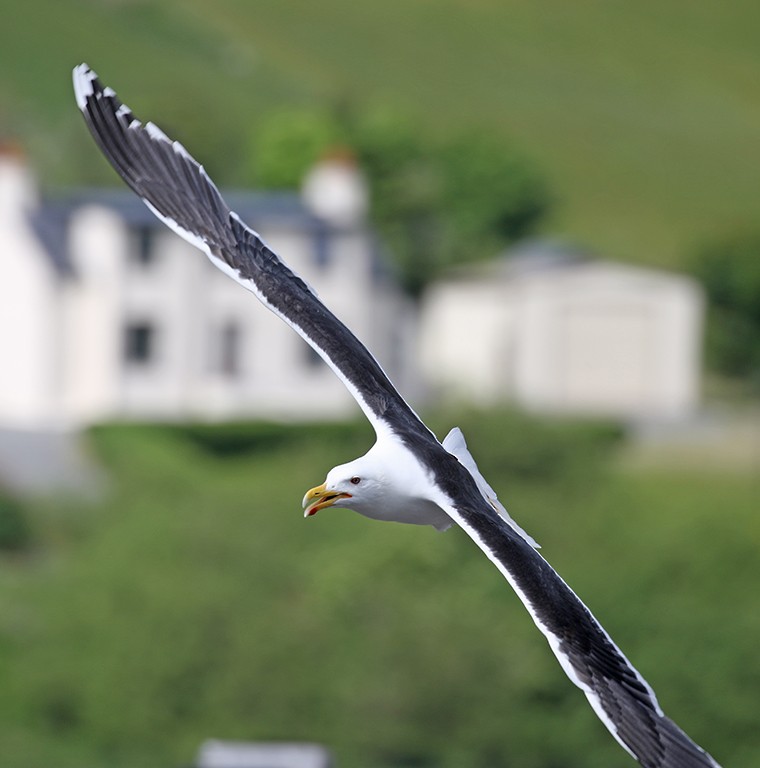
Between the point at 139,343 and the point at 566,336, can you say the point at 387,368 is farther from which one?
the point at 566,336

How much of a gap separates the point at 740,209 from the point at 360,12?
35898mm

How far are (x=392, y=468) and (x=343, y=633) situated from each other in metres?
42.9

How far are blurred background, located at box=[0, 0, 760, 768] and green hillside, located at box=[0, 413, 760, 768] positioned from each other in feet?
0.35

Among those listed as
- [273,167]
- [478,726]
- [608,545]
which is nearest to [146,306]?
[608,545]

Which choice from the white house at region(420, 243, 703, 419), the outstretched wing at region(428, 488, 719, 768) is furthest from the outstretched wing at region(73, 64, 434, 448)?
the white house at region(420, 243, 703, 419)

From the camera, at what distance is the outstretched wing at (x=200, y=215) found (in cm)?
1461

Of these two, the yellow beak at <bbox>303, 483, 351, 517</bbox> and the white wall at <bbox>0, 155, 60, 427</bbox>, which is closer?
the yellow beak at <bbox>303, 483, 351, 517</bbox>

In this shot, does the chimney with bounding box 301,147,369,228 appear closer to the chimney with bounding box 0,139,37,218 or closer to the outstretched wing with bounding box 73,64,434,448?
the chimney with bounding box 0,139,37,218

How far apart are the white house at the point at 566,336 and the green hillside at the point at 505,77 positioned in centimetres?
3350

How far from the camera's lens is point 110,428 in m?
79.7

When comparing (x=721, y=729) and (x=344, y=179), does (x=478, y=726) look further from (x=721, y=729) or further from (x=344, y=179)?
(x=344, y=179)

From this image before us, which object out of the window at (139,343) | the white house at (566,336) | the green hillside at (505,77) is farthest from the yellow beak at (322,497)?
the green hillside at (505,77)

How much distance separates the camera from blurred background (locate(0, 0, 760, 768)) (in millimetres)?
52969

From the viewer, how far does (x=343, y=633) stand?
55.5 meters
